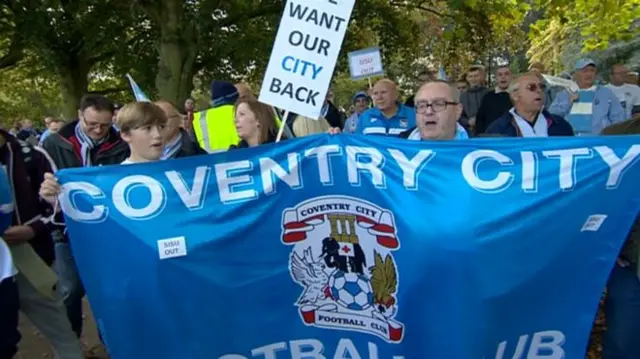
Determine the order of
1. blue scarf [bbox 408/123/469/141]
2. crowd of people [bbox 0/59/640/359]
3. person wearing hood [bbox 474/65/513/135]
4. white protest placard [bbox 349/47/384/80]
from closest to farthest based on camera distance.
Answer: crowd of people [bbox 0/59/640/359], blue scarf [bbox 408/123/469/141], person wearing hood [bbox 474/65/513/135], white protest placard [bbox 349/47/384/80]

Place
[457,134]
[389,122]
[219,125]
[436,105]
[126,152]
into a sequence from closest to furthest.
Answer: [436,105] < [457,134] < [126,152] < [219,125] < [389,122]

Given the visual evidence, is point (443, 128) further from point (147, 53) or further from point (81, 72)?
point (81, 72)

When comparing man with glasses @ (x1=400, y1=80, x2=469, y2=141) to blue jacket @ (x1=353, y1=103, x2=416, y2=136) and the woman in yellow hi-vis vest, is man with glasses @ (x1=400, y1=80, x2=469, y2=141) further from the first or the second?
blue jacket @ (x1=353, y1=103, x2=416, y2=136)

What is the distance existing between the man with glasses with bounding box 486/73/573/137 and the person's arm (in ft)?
9.97

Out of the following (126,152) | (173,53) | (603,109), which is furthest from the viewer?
(173,53)

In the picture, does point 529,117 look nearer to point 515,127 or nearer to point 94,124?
point 515,127

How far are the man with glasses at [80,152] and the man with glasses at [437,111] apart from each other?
2128mm

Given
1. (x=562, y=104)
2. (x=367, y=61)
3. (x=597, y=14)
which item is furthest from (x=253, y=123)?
(x=597, y=14)

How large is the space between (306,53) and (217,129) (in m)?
2.29

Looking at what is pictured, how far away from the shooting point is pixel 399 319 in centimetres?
349

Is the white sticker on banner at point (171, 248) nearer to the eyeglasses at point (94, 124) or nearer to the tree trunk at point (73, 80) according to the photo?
the eyeglasses at point (94, 124)

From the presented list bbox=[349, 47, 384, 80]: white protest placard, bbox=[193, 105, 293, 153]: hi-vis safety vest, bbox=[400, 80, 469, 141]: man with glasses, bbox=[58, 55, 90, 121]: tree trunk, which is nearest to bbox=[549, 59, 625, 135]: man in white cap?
bbox=[349, 47, 384, 80]: white protest placard

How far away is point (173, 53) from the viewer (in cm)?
1503

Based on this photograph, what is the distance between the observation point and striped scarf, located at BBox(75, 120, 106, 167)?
494cm
